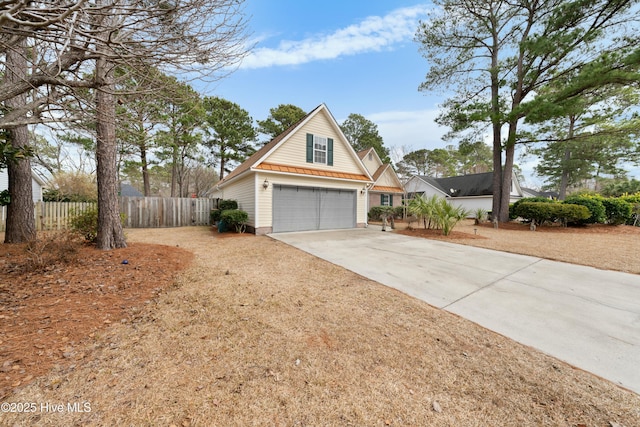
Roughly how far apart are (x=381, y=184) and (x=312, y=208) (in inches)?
411

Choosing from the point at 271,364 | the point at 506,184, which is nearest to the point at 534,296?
the point at 271,364

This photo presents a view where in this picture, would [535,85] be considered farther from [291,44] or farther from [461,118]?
[291,44]

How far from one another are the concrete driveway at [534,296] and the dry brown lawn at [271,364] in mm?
336

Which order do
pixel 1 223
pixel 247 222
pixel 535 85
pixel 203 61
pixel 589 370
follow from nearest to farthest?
1. pixel 589 370
2. pixel 203 61
3. pixel 1 223
4. pixel 247 222
5. pixel 535 85

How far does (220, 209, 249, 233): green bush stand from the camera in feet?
31.4

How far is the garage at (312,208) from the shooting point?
33.4 ft

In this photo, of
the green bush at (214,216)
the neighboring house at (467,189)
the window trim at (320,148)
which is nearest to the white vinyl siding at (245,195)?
the green bush at (214,216)

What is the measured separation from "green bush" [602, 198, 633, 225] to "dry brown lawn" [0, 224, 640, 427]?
15491 mm

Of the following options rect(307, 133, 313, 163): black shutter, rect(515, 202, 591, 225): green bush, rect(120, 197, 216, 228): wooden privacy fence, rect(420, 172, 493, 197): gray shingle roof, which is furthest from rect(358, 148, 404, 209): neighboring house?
rect(120, 197, 216, 228): wooden privacy fence

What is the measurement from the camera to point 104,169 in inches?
205

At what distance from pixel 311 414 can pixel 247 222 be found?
9.16m

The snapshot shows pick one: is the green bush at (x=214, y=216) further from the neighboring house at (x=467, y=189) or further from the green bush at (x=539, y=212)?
the green bush at (x=539, y=212)

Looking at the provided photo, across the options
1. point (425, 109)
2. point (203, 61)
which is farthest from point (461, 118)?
point (203, 61)

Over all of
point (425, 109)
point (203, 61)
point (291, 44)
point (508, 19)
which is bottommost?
point (203, 61)
